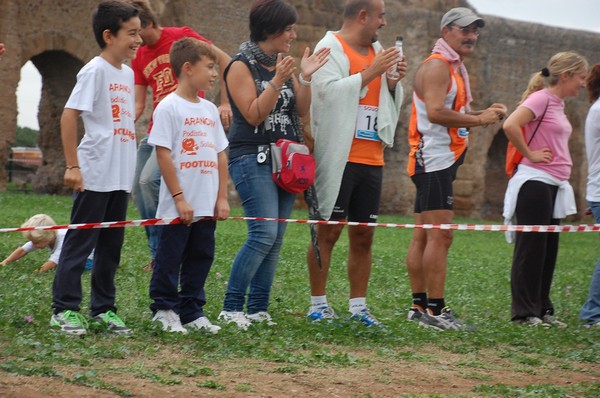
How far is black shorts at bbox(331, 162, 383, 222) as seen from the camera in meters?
6.08

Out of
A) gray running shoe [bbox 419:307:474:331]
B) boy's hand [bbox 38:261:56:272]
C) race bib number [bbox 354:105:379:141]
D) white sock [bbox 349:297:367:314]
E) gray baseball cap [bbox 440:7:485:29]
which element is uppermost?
gray baseball cap [bbox 440:7:485:29]

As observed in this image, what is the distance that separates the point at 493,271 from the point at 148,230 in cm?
453

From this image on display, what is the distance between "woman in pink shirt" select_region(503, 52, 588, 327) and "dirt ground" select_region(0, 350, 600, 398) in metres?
1.57

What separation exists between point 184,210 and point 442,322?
6.10ft

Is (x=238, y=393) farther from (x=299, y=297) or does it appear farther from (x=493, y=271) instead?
(x=493, y=271)

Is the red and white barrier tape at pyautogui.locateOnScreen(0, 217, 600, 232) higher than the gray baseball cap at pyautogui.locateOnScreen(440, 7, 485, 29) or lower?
lower

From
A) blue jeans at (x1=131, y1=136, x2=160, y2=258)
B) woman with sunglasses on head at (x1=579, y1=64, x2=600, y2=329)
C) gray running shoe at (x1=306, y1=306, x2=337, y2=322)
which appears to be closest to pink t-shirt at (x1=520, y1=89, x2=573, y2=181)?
woman with sunglasses on head at (x1=579, y1=64, x2=600, y2=329)

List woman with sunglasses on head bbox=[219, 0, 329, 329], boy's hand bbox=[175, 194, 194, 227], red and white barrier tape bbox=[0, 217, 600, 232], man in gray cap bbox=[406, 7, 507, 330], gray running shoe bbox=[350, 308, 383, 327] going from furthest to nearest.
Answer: man in gray cap bbox=[406, 7, 507, 330] < gray running shoe bbox=[350, 308, 383, 327] < woman with sunglasses on head bbox=[219, 0, 329, 329] < boy's hand bbox=[175, 194, 194, 227] < red and white barrier tape bbox=[0, 217, 600, 232]

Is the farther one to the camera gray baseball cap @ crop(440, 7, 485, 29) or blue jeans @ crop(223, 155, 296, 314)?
gray baseball cap @ crop(440, 7, 485, 29)

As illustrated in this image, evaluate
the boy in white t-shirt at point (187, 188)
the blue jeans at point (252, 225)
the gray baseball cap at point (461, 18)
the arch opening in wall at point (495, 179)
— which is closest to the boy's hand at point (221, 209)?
the boy in white t-shirt at point (187, 188)

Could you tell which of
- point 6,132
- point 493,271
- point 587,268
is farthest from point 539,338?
point 6,132

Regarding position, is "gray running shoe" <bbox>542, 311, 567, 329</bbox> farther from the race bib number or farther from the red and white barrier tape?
the race bib number

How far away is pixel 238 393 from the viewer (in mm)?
4090

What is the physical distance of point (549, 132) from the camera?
7.05 m
